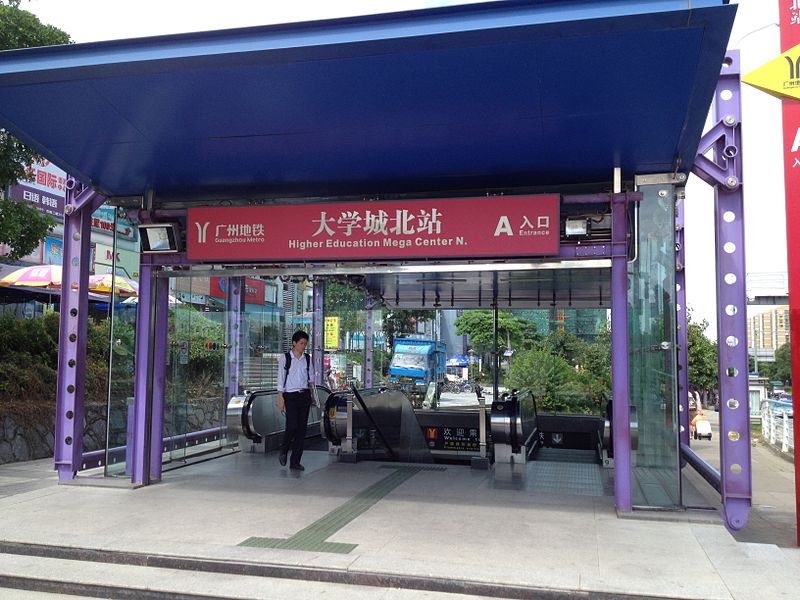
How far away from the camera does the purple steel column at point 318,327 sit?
12.5m

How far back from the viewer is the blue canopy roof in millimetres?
4195

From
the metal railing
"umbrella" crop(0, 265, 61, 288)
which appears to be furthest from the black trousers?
the metal railing

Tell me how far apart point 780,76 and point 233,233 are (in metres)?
4.82

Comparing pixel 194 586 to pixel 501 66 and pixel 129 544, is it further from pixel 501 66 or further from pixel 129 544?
pixel 501 66

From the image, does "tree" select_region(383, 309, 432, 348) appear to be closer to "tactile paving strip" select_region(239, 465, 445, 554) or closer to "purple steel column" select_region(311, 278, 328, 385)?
"purple steel column" select_region(311, 278, 328, 385)

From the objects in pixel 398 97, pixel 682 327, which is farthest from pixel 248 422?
pixel 682 327

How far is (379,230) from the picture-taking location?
6.56 meters

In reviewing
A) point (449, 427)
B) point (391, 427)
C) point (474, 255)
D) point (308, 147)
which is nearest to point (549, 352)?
point (449, 427)

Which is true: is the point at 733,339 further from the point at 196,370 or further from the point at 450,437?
the point at 196,370

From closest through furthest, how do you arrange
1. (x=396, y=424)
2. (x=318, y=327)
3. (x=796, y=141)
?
(x=796, y=141) < (x=396, y=424) < (x=318, y=327)

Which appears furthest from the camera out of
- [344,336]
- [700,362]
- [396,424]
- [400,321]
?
[700,362]

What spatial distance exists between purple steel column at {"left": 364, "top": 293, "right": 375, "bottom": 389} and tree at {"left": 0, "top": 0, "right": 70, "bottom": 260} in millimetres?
5537

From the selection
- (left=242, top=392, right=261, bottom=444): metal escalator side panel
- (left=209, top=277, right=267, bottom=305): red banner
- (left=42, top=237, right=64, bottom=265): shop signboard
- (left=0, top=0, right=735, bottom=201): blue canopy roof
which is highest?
(left=42, top=237, right=64, bottom=265): shop signboard

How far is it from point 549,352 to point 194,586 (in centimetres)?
946
